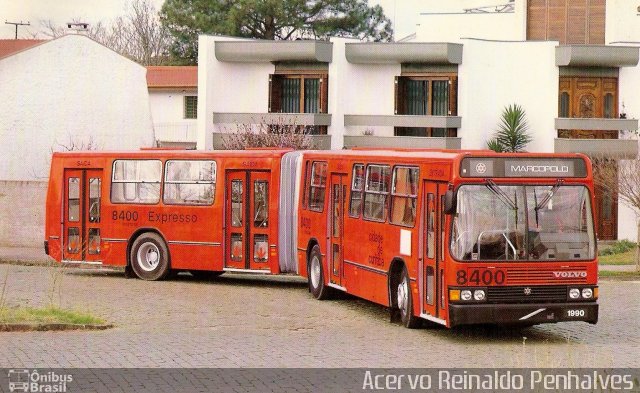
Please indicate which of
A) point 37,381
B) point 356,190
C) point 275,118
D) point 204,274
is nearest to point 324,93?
point 275,118

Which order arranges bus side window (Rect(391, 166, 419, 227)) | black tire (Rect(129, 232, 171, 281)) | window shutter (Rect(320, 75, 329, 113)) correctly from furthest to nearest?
window shutter (Rect(320, 75, 329, 113))
black tire (Rect(129, 232, 171, 281))
bus side window (Rect(391, 166, 419, 227))

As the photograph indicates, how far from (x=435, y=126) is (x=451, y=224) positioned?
3026 cm

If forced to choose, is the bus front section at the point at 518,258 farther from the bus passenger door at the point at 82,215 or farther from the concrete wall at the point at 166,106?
the concrete wall at the point at 166,106

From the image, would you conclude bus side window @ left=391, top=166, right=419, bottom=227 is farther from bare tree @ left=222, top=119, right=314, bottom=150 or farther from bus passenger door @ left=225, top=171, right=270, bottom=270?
bare tree @ left=222, top=119, right=314, bottom=150

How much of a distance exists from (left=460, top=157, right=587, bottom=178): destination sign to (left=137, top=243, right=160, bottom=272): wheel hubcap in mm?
12037

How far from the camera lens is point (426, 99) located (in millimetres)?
50062

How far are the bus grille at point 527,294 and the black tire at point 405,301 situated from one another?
5.72 ft

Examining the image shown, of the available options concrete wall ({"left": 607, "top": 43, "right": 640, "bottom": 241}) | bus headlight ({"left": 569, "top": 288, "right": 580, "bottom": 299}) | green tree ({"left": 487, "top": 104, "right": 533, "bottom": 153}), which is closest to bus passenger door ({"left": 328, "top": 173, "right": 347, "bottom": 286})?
bus headlight ({"left": 569, "top": 288, "right": 580, "bottom": 299})

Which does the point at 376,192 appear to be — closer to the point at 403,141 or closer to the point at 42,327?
the point at 42,327

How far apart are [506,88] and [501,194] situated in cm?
3090

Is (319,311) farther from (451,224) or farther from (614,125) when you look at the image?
(614,125)

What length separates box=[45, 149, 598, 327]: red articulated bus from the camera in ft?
60.4

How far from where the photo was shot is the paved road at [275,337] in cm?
1606

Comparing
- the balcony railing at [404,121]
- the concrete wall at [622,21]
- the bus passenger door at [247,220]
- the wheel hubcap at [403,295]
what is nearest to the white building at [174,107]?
the balcony railing at [404,121]
